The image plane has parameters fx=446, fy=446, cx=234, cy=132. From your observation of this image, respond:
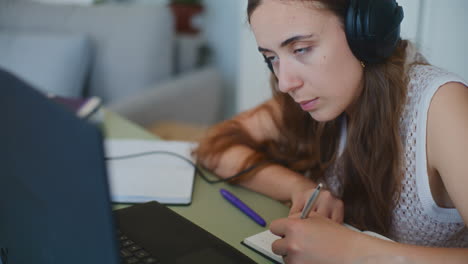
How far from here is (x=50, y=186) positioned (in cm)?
36

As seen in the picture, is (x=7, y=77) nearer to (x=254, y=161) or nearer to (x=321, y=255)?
(x=321, y=255)

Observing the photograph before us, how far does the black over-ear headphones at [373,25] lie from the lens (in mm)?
602

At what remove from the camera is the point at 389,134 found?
0.72 metres

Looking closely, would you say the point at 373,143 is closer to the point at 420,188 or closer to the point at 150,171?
the point at 420,188

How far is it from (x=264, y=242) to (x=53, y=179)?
1.14 feet

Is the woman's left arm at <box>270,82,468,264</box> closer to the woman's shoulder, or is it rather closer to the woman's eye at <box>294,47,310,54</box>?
the woman's shoulder

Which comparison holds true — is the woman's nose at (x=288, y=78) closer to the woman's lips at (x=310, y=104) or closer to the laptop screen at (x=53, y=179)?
the woman's lips at (x=310, y=104)

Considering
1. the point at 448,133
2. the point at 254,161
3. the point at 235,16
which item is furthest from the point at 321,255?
the point at 235,16

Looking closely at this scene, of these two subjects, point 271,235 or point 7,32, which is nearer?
point 271,235

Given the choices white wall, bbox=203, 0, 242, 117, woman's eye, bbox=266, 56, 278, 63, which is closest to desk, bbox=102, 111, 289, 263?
woman's eye, bbox=266, 56, 278, 63

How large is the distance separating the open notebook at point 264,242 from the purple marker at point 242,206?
0.14ft

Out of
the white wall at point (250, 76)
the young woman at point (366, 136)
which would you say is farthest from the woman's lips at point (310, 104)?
the white wall at point (250, 76)

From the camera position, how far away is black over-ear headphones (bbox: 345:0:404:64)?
23.7 inches

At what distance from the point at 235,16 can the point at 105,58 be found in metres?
0.76
